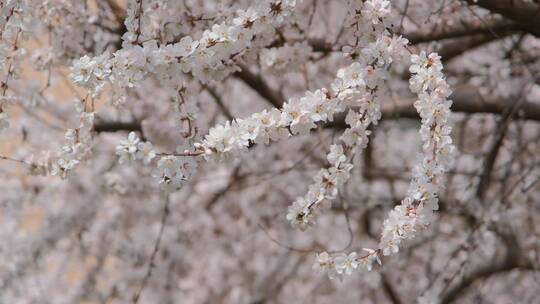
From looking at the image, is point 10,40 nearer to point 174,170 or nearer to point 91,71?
point 91,71

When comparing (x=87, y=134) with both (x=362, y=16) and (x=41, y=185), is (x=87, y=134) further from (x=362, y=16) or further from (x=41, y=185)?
(x=41, y=185)

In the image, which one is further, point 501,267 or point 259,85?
point 501,267

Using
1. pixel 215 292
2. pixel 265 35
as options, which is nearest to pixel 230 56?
pixel 265 35

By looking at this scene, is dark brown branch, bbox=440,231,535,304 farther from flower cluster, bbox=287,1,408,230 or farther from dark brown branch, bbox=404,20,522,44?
flower cluster, bbox=287,1,408,230

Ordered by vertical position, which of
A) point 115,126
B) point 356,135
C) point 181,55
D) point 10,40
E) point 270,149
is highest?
point 270,149

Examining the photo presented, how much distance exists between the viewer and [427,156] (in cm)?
225

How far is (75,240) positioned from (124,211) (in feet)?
1.49

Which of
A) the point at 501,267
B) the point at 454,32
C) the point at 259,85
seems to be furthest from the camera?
the point at 501,267

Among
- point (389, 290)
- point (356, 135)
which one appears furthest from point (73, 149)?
point (389, 290)

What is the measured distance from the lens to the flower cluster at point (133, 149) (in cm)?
228

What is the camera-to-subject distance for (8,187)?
19.1 ft

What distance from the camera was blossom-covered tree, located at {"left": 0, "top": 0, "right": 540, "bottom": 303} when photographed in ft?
7.49

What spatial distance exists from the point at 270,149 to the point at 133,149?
3.59m

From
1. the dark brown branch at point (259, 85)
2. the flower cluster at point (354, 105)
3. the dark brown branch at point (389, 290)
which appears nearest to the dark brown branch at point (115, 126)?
the dark brown branch at point (259, 85)
